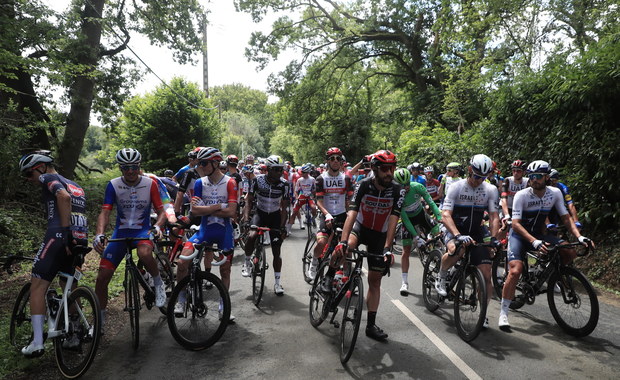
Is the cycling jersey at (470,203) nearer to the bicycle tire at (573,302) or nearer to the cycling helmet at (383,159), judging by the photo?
the bicycle tire at (573,302)

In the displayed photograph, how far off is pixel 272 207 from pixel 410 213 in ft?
9.22

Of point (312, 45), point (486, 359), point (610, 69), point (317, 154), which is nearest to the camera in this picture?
point (486, 359)

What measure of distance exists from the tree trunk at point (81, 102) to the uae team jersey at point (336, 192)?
1193 cm

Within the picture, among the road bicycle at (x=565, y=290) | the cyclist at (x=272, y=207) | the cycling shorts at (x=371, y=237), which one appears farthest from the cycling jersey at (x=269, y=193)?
the road bicycle at (x=565, y=290)

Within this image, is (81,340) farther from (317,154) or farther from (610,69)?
(317,154)

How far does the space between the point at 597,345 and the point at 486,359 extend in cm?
151

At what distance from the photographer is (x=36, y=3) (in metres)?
11.4

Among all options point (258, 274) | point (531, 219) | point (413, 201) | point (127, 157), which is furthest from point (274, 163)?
point (531, 219)

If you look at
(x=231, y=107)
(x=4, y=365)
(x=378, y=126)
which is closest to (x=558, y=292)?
Result: (x=4, y=365)

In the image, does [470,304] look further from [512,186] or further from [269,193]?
[512,186]

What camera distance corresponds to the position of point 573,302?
4996 millimetres

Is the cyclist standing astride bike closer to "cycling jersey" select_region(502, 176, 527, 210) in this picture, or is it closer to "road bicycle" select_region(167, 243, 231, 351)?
"road bicycle" select_region(167, 243, 231, 351)

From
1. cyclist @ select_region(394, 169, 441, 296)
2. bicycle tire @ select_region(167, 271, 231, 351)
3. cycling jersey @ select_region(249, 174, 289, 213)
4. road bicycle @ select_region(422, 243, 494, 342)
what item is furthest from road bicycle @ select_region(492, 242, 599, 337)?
bicycle tire @ select_region(167, 271, 231, 351)

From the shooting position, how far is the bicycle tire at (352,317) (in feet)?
13.7
